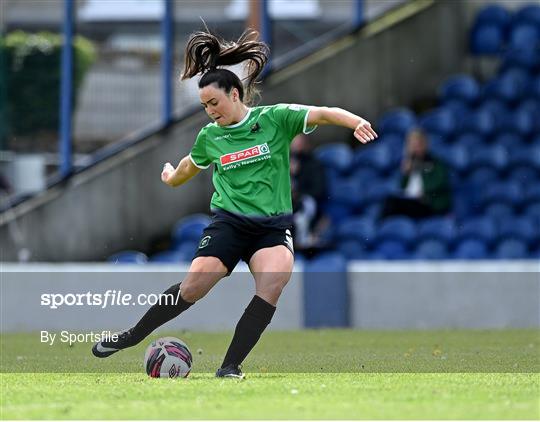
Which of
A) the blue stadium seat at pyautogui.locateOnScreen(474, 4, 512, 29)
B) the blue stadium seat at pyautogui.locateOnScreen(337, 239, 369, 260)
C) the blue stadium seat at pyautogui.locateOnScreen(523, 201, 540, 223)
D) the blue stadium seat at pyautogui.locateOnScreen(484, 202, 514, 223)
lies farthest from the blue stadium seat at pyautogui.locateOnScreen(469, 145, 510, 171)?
the blue stadium seat at pyautogui.locateOnScreen(474, 4, 512, 29)

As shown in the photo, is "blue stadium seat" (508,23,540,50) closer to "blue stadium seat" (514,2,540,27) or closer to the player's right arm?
"blue stadium seat" (514,2,540,27)

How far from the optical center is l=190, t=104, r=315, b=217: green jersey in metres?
9.47

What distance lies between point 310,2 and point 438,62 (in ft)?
8.87

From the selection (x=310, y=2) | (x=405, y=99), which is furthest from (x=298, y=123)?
(x=405, y=99)

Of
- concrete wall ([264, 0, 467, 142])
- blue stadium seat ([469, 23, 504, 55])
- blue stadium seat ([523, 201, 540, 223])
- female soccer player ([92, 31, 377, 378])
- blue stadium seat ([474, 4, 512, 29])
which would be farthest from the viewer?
blue stadium seat ([474, 4, 512, 29])

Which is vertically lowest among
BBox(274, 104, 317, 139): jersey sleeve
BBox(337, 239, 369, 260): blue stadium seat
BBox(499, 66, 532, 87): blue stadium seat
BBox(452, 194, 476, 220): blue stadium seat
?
BBox(337, 239, 369, 260): blue stadium seat

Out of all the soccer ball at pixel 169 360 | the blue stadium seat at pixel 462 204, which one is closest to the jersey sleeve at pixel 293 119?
the soccer ball at pixel 169 360

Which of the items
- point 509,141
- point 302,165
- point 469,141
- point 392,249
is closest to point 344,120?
point 302,165

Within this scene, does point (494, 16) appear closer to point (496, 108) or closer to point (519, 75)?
point (519, 75)

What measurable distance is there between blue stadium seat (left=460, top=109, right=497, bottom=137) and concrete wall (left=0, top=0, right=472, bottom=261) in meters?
1.28

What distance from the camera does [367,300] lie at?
16.1 metres

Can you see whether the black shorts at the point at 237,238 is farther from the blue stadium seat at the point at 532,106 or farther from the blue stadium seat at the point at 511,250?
the blue stadium seat at the point at 532,106

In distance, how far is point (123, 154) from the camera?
18.2 metres

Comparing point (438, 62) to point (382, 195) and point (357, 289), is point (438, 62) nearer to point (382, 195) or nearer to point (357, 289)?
point (382, 195)
